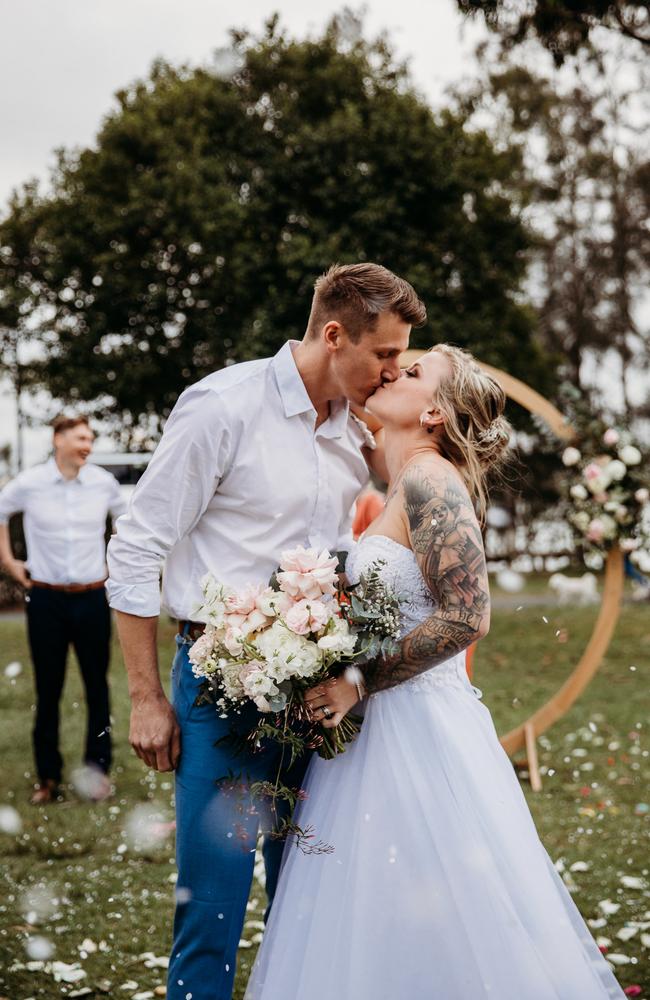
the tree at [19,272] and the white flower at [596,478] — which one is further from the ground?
the tree at [19,272]

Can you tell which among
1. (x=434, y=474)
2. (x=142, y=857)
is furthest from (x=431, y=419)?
(x=142, y=857)

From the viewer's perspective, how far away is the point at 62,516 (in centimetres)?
678

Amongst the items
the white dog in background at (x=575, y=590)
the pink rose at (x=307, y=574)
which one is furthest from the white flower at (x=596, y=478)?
the white dog in background at (x=575, y=590)

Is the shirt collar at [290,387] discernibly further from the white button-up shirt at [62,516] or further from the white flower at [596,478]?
the white flower at [596,478]

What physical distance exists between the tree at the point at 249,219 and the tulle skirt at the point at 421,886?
12117 millimetres

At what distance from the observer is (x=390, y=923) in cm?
245

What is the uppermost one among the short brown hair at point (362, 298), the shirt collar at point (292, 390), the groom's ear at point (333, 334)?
the short brown hair at point (362, 298)

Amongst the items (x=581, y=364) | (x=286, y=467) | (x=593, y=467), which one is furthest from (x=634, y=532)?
(x=581, y=364)

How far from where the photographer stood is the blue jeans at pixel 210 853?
2.61m

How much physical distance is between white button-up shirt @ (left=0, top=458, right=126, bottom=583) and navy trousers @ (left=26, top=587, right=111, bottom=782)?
160mm

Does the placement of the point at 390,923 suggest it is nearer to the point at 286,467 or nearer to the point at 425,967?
the point at 425,967

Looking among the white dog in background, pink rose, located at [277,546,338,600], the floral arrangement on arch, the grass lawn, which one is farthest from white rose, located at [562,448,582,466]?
the white dog in background

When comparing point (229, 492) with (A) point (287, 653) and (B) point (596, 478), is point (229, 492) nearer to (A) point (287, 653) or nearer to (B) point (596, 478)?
Answer: (A) point (287, 653)

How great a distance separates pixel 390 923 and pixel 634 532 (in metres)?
5.02
